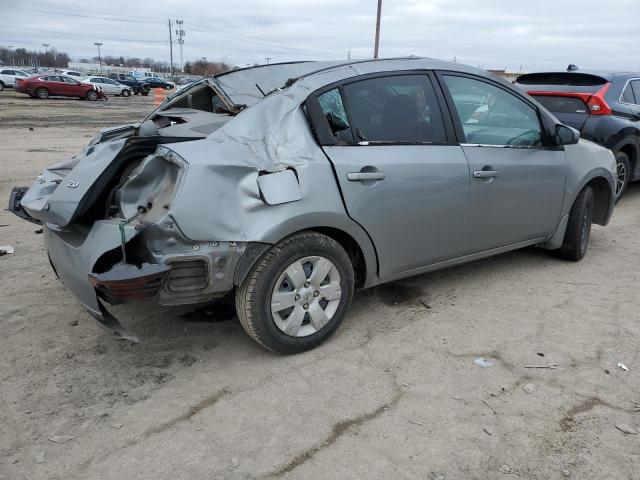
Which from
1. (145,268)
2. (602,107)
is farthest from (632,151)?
(145,268)

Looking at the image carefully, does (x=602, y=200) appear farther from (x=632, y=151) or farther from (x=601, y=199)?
(x=632, y=151)

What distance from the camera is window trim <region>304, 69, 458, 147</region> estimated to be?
3258 mm

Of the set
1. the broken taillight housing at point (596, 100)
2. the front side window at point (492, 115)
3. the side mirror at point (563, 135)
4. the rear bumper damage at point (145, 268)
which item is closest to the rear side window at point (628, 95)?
the broken taillight housing at point (596, 100)

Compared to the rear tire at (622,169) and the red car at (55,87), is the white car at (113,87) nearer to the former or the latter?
the red car at (55,87)

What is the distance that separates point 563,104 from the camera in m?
6.95

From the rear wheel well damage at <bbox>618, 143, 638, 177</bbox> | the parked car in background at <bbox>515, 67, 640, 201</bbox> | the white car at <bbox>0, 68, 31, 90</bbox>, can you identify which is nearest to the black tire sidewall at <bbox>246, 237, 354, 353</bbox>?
the parked car in background at <bbox>515, 67, 640, 201</bbox>

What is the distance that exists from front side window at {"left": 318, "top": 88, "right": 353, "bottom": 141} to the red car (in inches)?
1248

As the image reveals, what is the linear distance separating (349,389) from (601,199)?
11.5ft

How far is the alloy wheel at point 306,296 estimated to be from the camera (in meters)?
3.13

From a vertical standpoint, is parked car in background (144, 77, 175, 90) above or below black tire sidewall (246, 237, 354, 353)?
above

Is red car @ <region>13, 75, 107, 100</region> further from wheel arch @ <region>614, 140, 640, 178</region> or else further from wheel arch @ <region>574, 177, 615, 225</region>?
wheel arch @ <region>574, 177, 615, 225</region>

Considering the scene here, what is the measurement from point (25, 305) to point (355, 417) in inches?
103

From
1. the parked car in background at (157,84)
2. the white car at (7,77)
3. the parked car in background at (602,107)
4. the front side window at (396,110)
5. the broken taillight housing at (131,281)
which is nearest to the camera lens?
the broken taillight housing at (131,281)

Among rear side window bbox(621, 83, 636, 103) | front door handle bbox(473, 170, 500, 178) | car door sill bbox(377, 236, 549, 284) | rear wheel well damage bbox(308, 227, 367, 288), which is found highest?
rear side window bbox(621, 83, 636, 103)
